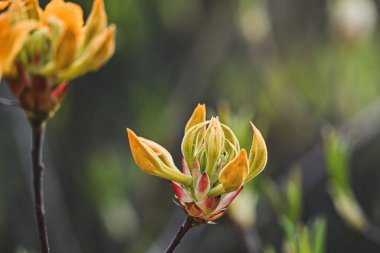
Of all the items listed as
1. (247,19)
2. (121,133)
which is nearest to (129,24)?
(121,133)

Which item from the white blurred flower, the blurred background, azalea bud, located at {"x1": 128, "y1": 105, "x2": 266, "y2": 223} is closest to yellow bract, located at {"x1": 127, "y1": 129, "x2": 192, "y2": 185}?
azalea bud, located at {"x1": 128, "y1": 105, "x2": 266, "y2": 223}

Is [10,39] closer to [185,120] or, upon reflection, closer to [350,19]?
[350,19]

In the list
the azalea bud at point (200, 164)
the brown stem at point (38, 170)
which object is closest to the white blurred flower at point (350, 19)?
the azalea bud at point (200, 164)

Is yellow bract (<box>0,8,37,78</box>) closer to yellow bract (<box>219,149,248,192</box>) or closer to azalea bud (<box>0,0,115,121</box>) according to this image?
azalea bud (<box>0,0,115,121</box>)

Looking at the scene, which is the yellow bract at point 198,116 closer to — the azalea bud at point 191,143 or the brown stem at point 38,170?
the azalea bud at point 191,143

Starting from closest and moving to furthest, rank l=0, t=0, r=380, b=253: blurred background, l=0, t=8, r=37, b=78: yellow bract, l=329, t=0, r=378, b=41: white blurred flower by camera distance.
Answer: l=0, t=8, r=37, b=78: yellow bract → l=329, t=0, r=378, b=41: white blurred flower → l=0, t=0, r=380, b=253: blurred background

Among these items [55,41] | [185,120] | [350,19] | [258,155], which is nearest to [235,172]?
[258,155]

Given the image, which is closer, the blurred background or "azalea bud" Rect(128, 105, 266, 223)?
"azalea bud" Rect(128, 105, 266, 223)
